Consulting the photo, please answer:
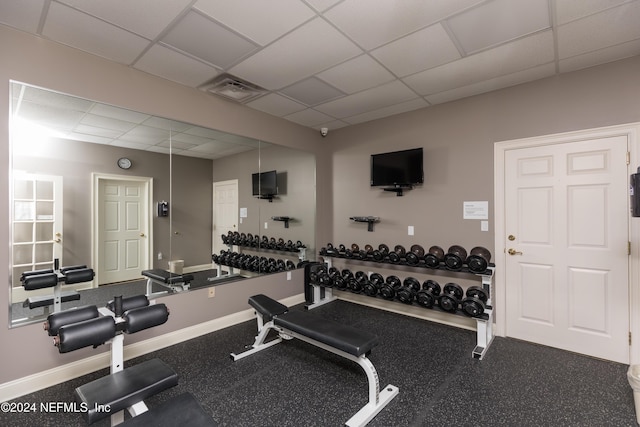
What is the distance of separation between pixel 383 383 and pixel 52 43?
12.4 ft

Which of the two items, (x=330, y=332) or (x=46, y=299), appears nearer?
(x=330, y=332)

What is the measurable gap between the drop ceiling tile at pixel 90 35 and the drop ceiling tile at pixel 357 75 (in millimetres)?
1636

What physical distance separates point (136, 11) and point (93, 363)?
2.78 m

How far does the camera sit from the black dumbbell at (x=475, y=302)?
9.33 feet

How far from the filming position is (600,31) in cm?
222

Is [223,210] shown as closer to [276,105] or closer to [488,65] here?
[276,105]

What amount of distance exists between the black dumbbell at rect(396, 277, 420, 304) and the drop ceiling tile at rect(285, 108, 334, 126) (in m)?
2.49

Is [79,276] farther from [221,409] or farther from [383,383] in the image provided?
[383,383]

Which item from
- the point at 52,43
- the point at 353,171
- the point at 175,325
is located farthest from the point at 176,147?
the point at 353,171

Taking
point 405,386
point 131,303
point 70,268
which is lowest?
point 405,386

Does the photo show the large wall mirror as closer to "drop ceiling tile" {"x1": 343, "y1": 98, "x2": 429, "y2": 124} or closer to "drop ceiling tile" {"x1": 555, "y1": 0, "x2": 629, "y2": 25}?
"drop ceiling tile" {"x1": 343, "y1": 98, "x2": 429, "y2": 124}

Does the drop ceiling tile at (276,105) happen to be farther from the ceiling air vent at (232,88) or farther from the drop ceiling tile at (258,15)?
the drop ceiling tile at (258,15)

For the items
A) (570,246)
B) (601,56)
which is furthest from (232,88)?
(570,246)

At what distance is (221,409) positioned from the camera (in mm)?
2016
